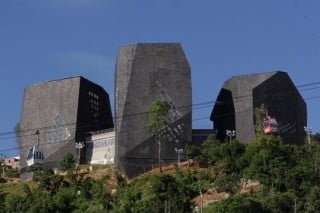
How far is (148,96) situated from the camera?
11275 centimetres

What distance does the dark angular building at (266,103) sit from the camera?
11400cm

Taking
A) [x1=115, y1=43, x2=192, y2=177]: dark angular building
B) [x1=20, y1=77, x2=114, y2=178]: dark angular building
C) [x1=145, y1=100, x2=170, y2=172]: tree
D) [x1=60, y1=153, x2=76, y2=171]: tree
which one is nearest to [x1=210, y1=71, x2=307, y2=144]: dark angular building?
[x1=115, y1=43, x2=192, y2=177]: dark angular building

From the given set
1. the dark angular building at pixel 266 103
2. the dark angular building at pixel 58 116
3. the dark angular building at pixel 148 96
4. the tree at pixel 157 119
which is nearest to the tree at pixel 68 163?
the dark angular building at pixel 148 96

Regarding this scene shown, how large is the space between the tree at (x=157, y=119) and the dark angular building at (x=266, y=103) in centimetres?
1020

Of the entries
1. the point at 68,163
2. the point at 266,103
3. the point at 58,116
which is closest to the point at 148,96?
the point at 68,163

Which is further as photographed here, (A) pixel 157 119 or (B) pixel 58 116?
(B) pixel 58 116

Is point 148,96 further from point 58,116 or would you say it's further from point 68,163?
point 58,116

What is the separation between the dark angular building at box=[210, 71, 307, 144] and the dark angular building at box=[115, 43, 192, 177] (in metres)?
6.52

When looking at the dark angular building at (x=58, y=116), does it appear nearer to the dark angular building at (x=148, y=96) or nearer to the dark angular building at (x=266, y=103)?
the dark angular building at (x=148, y=96)

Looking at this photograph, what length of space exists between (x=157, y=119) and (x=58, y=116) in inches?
751

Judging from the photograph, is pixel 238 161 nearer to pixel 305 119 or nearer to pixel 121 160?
pixel 121 160

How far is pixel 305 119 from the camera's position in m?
120

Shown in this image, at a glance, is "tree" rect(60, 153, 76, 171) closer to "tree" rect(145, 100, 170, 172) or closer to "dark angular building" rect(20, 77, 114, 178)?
"tree" rect(145, 100, 170, 172)

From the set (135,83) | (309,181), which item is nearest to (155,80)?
(135,83)
